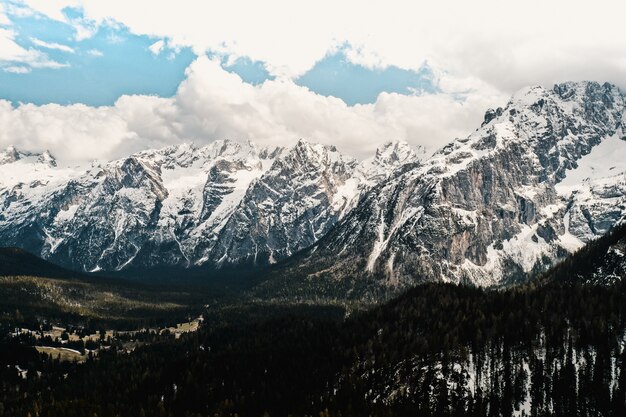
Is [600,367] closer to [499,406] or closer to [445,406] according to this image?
[499,406]

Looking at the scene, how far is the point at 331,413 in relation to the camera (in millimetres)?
192375

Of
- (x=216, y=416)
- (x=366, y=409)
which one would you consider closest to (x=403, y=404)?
(x=366, y=409)

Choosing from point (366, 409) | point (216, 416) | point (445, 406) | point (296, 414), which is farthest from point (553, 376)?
point (216, 416)

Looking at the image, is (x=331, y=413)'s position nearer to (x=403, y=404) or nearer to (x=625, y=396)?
(x=403, y=404)

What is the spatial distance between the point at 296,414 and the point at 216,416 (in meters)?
23.5

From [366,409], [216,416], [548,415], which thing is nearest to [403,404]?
[366,409]

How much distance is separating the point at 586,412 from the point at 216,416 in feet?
344

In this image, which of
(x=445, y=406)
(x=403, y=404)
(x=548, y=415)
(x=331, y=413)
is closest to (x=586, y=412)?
(x=548, y=415)

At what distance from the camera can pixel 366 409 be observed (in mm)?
193625

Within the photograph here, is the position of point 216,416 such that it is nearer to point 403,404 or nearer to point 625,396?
point 403,404

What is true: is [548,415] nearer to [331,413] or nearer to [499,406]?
[499,406]

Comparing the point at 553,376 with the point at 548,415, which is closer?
the point at 548,415

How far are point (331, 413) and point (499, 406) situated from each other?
48.5 m

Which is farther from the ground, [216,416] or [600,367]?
[600,367]
